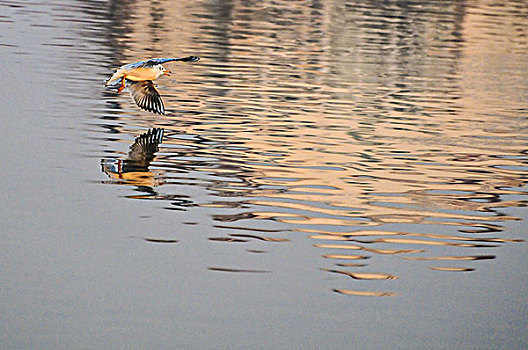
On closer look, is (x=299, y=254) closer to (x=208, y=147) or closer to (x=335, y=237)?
(x=335, y=237)

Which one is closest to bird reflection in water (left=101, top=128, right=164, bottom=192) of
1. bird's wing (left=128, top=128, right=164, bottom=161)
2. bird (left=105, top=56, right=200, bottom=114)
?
bird's wing (left=128, top=128, right=164, bottom=161)

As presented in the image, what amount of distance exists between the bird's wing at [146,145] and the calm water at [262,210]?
0.09 metres

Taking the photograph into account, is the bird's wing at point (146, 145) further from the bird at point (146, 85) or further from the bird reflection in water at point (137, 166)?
the bird at point (146, 85)

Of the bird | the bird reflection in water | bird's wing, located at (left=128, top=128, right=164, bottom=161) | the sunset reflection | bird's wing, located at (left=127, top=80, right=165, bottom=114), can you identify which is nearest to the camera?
the sunset reflection

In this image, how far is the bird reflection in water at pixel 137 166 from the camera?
36.7ft

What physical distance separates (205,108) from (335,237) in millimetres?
7520

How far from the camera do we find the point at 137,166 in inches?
469

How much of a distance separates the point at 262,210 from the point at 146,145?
11.2ft

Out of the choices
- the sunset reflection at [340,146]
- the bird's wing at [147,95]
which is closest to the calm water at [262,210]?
the sunset reflection at [340,146]

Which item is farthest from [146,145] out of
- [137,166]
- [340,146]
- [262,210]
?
[262,210]

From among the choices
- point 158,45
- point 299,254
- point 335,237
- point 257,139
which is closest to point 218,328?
Result: point 299,254

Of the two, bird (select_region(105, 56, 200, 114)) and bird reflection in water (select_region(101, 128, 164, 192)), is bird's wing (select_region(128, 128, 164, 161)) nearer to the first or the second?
bird reflection in water (select_region(101, 128, 164, 192))

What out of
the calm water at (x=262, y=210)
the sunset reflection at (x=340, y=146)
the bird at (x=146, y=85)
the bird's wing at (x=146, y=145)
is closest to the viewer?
the calm water at (x=262, y=210)

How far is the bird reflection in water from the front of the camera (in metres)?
11.2
